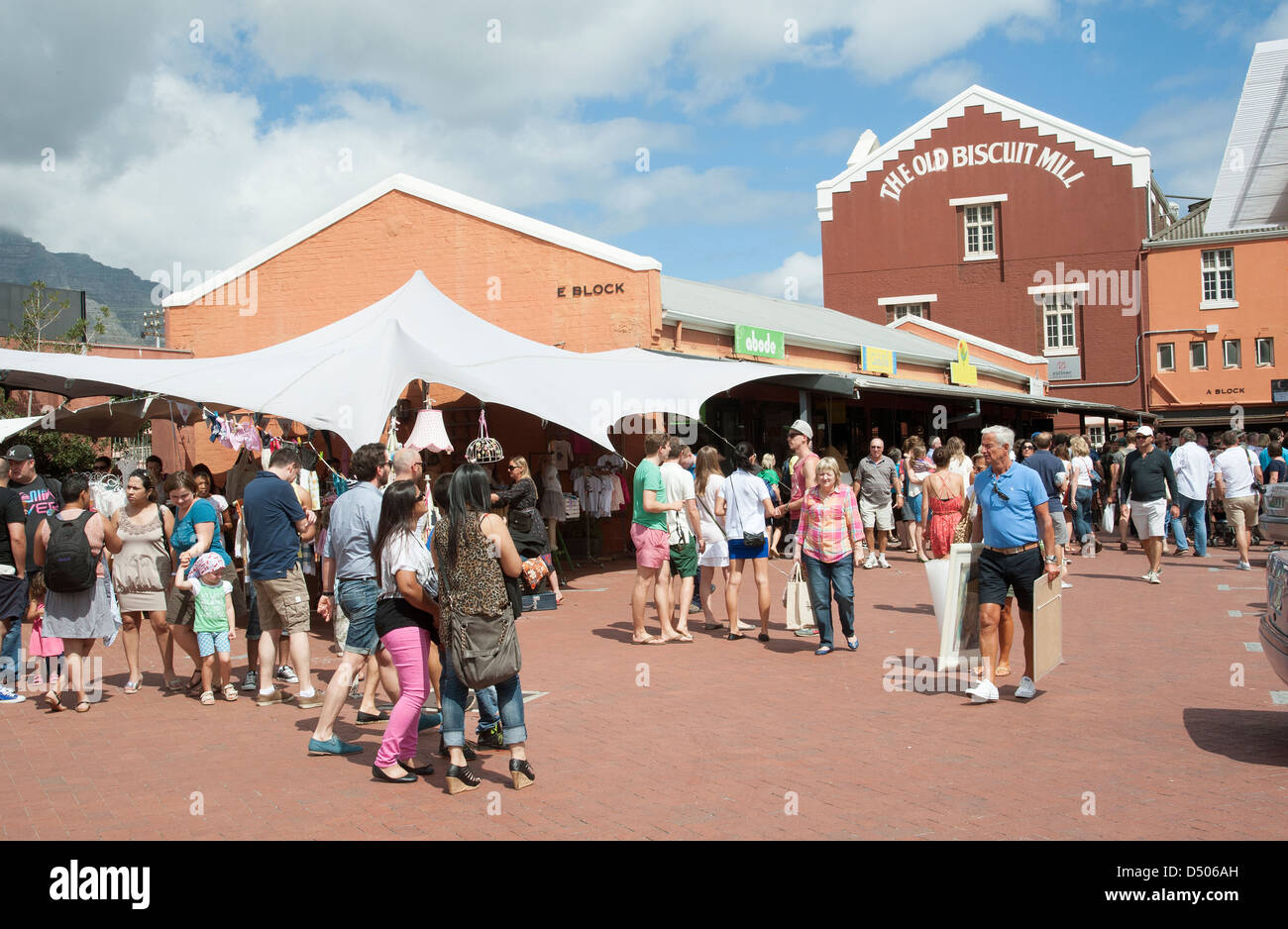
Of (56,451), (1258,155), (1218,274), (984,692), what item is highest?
(1218,274)

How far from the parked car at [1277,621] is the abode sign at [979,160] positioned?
32.3 meters

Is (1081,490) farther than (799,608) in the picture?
Yes

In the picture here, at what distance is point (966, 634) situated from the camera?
7219 millimetres

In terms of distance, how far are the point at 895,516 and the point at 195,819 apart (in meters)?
14.5

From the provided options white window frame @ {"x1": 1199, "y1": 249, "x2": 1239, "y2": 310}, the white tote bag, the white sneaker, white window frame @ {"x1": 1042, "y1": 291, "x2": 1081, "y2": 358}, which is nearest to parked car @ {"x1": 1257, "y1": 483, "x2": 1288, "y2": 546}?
the white sneaker

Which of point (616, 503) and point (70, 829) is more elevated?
point (616, 503)

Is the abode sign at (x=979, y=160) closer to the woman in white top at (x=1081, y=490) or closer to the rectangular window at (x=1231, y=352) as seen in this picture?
the rectangular window at (x=1231, y=352)

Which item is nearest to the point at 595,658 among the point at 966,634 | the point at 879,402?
the point at 966,634

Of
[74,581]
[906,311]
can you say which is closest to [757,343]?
[74,581]

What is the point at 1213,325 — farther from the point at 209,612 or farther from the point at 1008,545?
the point at 209,612

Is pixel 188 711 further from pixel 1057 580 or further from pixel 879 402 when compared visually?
pixel 879 402

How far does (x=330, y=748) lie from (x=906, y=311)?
113 feet

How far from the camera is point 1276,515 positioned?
9719 mm

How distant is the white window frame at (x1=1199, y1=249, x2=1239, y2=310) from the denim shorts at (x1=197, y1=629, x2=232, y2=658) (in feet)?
117
